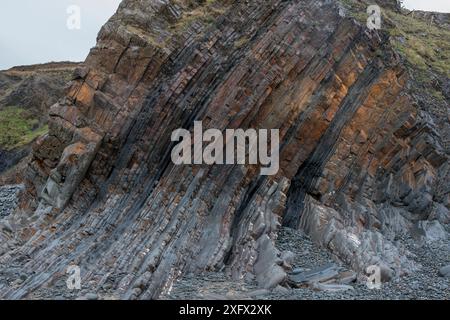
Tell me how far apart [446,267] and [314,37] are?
359 inches

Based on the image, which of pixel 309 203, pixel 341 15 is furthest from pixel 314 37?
pixel 309 203

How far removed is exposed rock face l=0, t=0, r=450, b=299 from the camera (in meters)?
16.3

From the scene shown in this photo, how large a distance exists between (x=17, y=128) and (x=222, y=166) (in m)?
26.3

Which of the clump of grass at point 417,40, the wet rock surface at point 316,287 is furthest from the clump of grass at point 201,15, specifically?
the wet rock surface at point 316,287

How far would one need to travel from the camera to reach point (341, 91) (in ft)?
68.2

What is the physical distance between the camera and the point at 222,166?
1827cm

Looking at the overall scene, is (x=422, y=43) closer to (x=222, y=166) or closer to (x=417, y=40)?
(x=417, y=40)

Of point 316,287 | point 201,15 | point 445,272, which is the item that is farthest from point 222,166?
point 445,272

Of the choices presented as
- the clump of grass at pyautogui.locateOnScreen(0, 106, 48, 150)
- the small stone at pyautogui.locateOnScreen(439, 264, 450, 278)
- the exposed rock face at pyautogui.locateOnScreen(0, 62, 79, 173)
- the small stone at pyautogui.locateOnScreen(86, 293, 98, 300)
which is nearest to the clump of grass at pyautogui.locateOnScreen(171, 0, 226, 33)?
the small stone at pyautogui.locateOnScreen(86, 293, 98, 300)

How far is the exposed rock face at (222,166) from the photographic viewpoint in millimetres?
16266

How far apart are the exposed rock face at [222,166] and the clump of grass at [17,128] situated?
19.2 meters

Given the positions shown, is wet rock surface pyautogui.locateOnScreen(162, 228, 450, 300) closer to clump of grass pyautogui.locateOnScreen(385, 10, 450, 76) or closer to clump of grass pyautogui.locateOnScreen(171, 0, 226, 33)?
clump of grass pyautogui.locateOnScreen(171, 0, 226, 33)

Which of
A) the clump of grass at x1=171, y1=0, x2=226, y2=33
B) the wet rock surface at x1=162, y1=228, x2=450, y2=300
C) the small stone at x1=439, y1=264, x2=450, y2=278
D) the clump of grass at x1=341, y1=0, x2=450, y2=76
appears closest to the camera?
the wet rock surface at x1=162, y1=228, x2=450, y2=300

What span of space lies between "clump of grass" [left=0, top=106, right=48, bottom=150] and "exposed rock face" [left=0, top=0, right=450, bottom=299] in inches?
754
